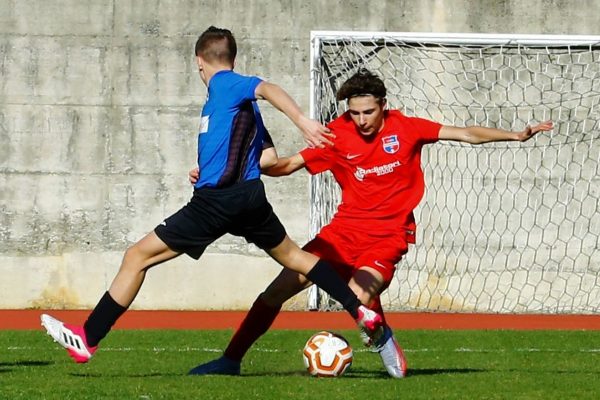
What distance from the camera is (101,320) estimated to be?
641 cm

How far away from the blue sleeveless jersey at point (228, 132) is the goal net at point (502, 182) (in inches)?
238

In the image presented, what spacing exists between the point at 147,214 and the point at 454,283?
127 inches

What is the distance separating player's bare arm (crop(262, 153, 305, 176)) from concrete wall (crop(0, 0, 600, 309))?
524 cm

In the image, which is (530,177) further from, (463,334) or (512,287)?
(463,334)

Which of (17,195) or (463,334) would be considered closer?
(463,334)

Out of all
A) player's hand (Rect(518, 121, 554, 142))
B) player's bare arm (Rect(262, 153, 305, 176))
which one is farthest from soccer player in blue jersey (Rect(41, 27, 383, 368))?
player's hand (Rect(518, 121, 554, 142))

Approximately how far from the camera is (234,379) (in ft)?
21.4

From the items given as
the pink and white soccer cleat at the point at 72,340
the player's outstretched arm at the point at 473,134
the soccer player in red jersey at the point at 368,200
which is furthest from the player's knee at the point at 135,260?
the player's outstretched arm at the point at 473,134

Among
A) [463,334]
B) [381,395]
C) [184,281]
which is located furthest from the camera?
[184,281]

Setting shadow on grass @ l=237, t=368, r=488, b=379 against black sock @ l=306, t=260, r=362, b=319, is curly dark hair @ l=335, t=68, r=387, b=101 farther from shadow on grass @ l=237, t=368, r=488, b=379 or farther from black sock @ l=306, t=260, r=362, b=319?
shadow on grass @ l=237, t=368, r=488, b=379

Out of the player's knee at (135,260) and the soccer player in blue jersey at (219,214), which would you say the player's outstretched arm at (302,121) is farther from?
the player's knee at (135,260)

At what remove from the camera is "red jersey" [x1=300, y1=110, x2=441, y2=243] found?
7.09 m

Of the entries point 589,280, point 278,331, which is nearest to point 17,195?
point 278,331

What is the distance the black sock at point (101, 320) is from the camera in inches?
252
